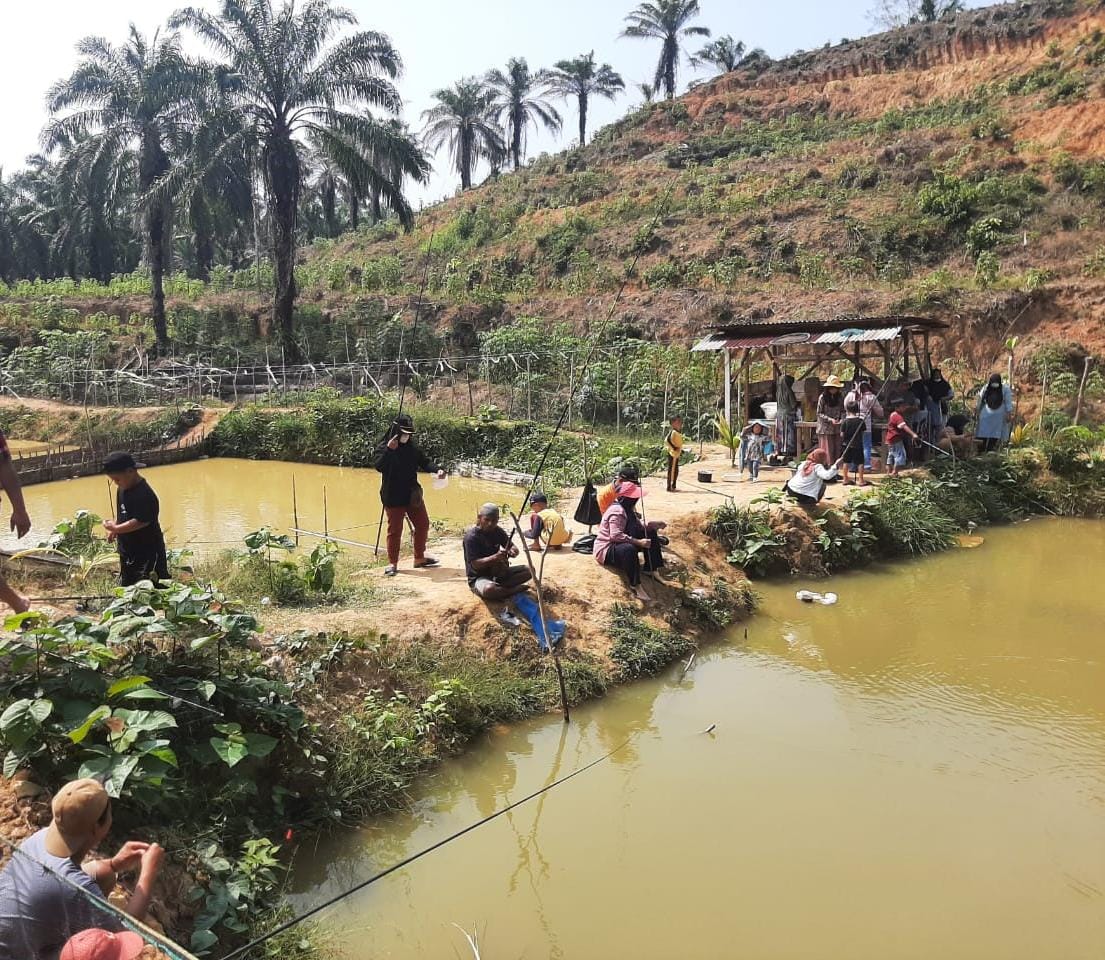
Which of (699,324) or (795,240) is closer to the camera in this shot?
(699,324)

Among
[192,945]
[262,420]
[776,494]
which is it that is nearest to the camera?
[192,945]

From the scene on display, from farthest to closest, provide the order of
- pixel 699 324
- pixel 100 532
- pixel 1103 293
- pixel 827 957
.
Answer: pixel 699 324 < pixel 1103 293 < pixel 100 532 < pixel 827 957

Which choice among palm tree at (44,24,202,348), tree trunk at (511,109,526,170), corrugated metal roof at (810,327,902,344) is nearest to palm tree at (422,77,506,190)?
tree trunk at (511,109,526,170)

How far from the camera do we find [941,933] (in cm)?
374

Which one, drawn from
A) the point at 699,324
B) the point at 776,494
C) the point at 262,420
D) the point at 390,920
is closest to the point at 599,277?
the point at 699,324

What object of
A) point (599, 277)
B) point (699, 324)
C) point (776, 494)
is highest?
point (599, 277)

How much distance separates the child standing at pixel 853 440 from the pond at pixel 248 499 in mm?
5091

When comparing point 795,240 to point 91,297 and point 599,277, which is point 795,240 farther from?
point 91,297

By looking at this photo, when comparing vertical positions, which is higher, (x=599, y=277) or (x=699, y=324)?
(x=599, y=277)

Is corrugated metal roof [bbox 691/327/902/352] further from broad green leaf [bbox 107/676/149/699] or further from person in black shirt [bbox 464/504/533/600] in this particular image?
broad green leaf [bbox 107/676/149/699]

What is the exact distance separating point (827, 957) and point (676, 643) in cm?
351

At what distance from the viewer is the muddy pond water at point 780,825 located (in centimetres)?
378

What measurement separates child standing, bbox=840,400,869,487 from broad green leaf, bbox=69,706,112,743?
987cm

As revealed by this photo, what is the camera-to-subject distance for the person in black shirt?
6.54m
